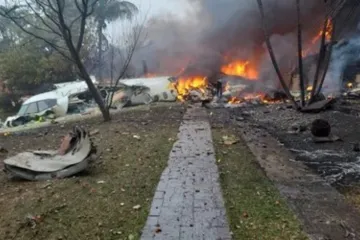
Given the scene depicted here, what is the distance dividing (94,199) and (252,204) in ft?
5.77

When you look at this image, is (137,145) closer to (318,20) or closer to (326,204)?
(326,204)

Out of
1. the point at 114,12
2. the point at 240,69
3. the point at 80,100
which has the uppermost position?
the point at 114,12

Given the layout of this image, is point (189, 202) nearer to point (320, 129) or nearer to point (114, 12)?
point (320, 129)

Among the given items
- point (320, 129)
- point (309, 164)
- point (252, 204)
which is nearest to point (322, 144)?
point (320, 129)

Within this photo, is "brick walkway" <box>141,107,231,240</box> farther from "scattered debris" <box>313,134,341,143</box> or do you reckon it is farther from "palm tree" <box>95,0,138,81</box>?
"palm tree" <box>95,0,138,81</box>

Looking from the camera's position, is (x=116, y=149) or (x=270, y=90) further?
(x=270, y=90)

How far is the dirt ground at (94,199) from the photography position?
11.5ft

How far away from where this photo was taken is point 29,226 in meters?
3.55

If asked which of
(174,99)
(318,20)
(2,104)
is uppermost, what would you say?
(318,20)

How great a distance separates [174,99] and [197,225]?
15.6 metres

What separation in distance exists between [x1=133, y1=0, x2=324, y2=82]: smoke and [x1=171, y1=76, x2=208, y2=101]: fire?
1.79 ft

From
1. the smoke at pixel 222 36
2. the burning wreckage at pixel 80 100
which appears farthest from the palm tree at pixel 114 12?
the burning wreckage at pixel 80 100

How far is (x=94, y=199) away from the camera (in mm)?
4254

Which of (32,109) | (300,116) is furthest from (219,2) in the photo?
(300,116)
